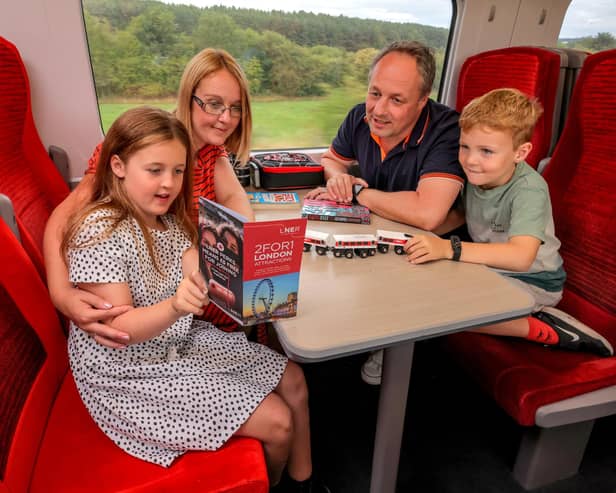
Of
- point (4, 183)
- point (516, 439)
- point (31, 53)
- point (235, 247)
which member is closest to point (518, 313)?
point (235, 247)

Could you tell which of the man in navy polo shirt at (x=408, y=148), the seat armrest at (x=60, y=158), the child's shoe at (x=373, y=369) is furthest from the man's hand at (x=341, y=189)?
the seat armrest at (x=60, y=158)

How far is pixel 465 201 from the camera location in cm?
192

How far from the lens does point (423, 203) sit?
177 centimetres

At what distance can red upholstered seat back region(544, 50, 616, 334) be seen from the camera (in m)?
1.70

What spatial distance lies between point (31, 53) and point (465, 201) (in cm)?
206

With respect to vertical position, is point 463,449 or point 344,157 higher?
point 344,157

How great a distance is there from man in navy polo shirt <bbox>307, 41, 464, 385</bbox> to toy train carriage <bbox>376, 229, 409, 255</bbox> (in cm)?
26

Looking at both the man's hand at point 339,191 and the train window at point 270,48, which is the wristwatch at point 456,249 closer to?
the man's hand at point 339,191

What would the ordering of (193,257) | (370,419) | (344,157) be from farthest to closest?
(344,157)
(370,419)
(193,257)

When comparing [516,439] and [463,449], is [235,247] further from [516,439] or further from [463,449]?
[516,439]

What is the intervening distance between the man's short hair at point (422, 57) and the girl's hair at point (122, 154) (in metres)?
1.08

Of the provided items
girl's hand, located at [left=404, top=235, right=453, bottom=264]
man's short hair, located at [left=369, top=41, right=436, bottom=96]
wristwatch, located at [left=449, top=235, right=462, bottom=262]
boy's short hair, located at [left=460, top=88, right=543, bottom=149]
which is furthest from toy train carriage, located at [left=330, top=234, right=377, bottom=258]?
man's short hair, located at [left=369, top=41, right=436, bottom=96]

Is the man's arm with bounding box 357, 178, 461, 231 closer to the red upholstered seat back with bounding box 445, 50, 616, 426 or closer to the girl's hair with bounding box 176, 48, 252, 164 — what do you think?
the red upholstered seat back with bounding box 445, 50, 616, 426

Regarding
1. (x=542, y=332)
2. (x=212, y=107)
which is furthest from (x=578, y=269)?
(x=212, y=107)
